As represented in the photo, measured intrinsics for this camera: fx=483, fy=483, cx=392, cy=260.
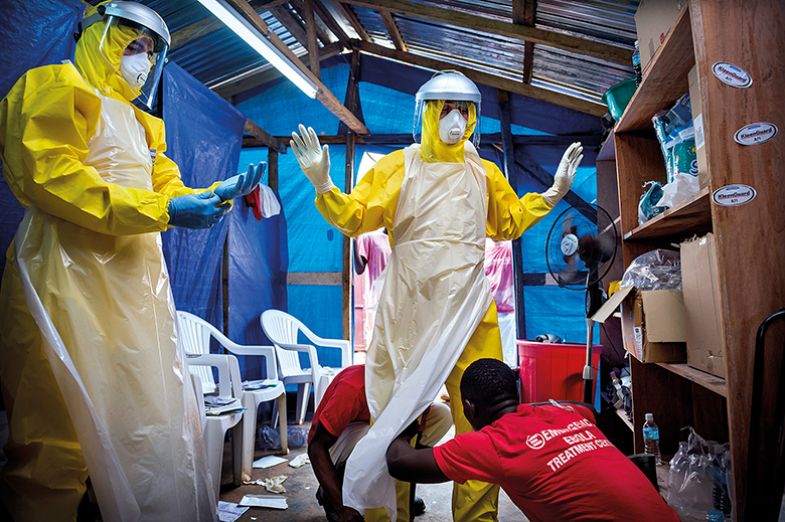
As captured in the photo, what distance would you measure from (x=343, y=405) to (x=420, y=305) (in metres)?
0.45

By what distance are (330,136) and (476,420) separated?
375 cm

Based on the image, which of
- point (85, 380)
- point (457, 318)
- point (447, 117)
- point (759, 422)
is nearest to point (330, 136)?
point (447, 117)

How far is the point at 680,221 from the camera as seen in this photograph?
1.71 meters

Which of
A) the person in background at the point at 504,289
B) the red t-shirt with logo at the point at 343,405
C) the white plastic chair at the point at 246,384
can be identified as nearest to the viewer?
the red t-shirt with logo at the point at 343,405

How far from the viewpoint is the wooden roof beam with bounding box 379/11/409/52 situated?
3.69m

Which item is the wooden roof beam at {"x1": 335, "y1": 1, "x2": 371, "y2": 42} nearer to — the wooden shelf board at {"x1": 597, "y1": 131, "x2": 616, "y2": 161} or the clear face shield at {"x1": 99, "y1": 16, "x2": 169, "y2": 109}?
the wooden shelf board at {"x1": 597, "y1": 131, "x2": 616, "y2": 161}

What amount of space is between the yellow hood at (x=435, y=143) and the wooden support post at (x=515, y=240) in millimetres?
2388

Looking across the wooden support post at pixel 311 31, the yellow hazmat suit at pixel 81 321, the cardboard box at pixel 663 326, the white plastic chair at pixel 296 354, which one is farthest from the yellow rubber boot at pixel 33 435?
the wooden support post at pixel 311 31

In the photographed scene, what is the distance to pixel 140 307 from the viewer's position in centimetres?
145

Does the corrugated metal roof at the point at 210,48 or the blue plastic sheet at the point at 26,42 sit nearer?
the blue plastic sheet at the point at 26,42

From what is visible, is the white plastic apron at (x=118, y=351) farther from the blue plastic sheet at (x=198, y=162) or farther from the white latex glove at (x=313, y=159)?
the blue plastic sheet at (x=198, y=162)

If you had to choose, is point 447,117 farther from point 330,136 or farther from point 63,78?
point 330,136

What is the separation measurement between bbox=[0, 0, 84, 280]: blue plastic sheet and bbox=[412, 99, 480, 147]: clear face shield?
1.52 metres

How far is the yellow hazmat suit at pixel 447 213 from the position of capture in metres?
1.66
